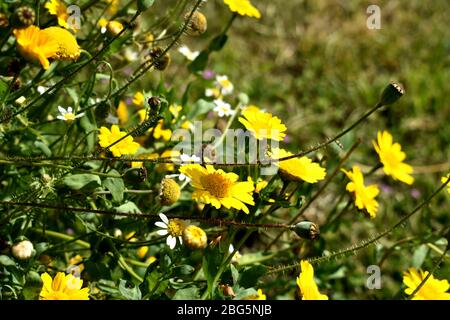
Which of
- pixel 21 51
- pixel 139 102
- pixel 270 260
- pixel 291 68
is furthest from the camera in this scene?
pixel 291 68

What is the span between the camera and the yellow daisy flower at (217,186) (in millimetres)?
1278

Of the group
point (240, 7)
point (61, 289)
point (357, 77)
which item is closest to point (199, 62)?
point (240, 7)

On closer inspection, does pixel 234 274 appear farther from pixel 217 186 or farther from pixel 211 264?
pixel 217 186

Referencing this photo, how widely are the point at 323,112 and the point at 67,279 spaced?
1.73 meters

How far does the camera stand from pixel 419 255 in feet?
5.70

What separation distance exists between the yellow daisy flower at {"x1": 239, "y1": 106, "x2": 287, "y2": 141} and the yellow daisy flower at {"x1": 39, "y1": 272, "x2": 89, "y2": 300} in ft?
1.46

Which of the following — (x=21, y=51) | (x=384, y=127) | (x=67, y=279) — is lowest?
(x=67, y=279)

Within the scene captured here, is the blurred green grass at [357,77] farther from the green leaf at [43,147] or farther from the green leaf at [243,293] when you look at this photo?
the green leaf at [43,147]

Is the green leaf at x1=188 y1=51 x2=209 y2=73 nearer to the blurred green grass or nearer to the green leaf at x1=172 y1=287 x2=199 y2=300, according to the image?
the green leaf at x1=172 y1=287 x2=199 y2=300

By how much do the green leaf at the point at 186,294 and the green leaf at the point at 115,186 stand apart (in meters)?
0.21

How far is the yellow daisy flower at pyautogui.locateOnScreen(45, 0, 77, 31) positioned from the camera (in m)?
1.43

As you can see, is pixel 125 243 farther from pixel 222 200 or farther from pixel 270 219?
pixel 270 219

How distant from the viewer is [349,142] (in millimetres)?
1883

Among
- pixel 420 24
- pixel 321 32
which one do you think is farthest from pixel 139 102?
pixel 420 24
